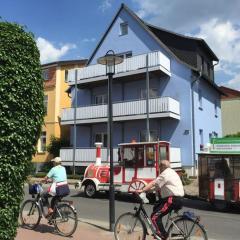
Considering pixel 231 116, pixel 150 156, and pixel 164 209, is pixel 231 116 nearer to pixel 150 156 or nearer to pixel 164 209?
pixel 150 156

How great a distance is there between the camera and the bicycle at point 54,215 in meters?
9.64

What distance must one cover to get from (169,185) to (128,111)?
67.0 ft

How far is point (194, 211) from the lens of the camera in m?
14.6

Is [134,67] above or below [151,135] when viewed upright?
above

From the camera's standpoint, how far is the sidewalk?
9.34 m

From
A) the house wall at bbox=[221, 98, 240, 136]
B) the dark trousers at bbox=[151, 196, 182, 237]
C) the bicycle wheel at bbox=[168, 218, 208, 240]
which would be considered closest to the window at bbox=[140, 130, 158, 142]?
the house wall at bbox=[221, 98, 240, 136]

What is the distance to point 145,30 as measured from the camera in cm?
2997

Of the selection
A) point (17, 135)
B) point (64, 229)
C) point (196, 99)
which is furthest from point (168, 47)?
point (17, 135)

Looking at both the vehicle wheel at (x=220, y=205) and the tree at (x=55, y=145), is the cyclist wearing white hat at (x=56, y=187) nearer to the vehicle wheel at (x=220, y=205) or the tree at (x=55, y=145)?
the vehicle wheel at (x=220, y=205)

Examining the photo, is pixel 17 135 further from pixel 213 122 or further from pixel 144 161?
→ pixel 213 122

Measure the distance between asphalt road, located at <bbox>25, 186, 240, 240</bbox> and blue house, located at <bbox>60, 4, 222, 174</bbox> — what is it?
9.76m

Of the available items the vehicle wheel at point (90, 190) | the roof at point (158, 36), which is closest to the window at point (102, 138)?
the roof at point (158, 36)

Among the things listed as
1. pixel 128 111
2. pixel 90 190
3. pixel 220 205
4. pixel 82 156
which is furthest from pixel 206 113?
pixel 220 205

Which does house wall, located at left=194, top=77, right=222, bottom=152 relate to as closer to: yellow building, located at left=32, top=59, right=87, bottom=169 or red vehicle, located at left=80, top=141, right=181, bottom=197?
red vehicle, located at left=80, top=141, right=181, bottom=197
